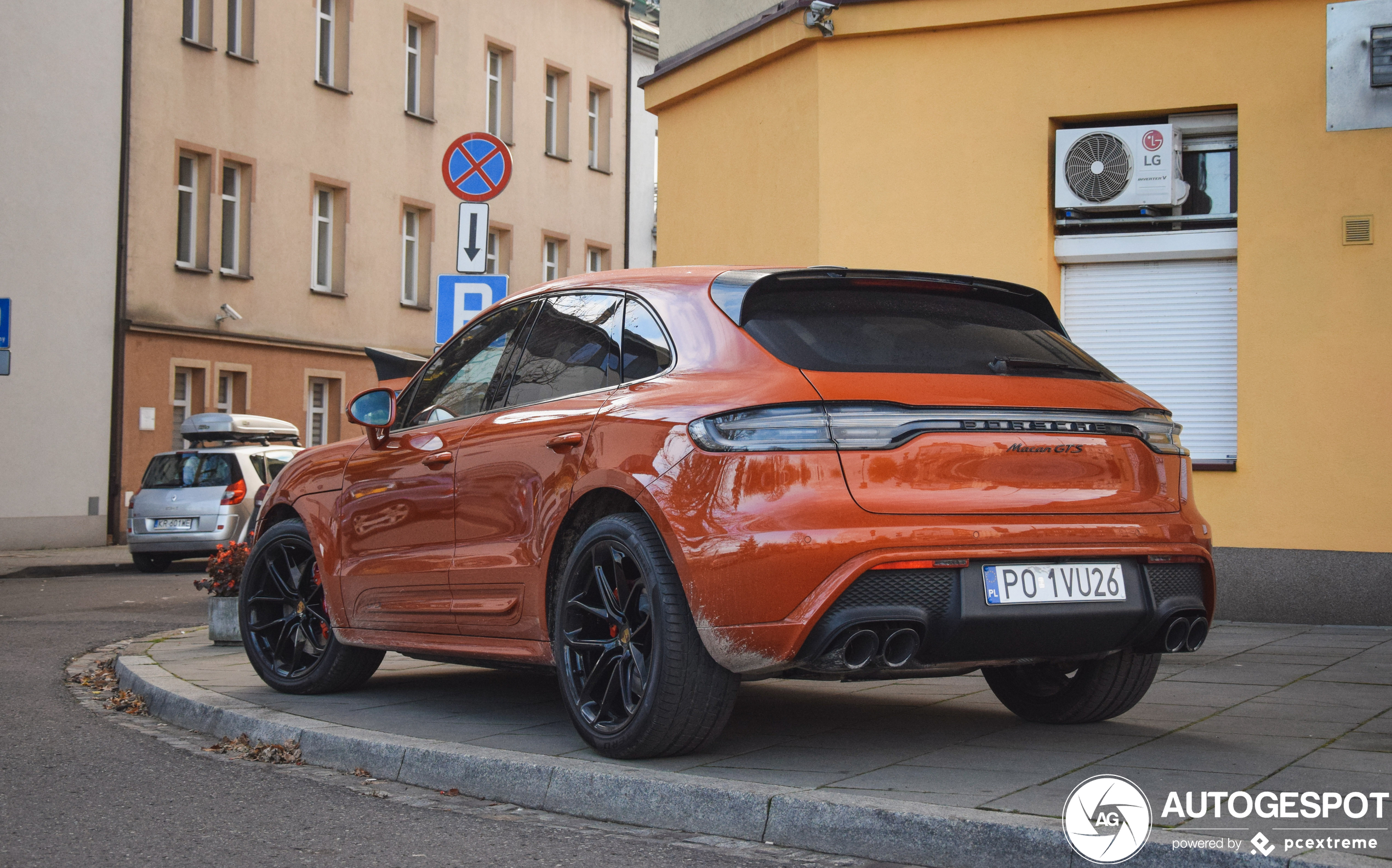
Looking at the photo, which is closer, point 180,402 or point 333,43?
point 180,402

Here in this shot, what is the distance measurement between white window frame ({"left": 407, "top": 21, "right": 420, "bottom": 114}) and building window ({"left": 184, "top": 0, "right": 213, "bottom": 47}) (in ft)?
17.8

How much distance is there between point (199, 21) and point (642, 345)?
76.7ft

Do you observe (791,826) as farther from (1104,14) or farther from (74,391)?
(74,391)

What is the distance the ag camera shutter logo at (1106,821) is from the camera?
3.82 m

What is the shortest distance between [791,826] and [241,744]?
9.30 ft

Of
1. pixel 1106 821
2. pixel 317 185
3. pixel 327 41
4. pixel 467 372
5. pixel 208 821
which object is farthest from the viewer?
pixel 327 41

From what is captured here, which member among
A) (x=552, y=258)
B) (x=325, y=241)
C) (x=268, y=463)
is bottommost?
(x=268, y=463)

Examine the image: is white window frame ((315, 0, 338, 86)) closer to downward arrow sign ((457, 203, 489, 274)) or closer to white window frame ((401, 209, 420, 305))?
white window frame ((401, 209, 420, 305))

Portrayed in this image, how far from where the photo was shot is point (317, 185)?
28688 millimetres

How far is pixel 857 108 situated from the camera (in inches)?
447

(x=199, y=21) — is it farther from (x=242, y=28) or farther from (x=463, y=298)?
(x=463, y=298)

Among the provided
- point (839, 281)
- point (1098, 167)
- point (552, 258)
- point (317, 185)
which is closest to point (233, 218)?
point (317, 185)

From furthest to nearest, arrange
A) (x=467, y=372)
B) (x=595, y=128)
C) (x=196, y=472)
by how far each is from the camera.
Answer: (x=595, y=128)
(x=196, y=472)
(x=467, y=372)

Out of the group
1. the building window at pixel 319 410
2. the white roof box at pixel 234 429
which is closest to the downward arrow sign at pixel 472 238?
the white roof box at pixel 234 429
